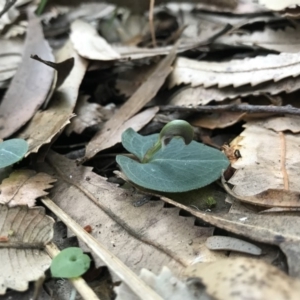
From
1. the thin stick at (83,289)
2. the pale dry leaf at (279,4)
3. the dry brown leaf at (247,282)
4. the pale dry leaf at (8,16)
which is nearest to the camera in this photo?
the dry brown leaf at (247,282)

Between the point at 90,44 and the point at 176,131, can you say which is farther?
the point at 90,44

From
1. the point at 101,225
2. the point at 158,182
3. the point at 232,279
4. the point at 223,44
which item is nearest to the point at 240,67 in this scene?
the point at 223,44

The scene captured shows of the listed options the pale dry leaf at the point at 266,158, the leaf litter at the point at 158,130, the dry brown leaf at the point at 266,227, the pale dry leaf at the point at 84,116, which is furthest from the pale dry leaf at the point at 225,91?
the dry brown leaf at the point at 266,227

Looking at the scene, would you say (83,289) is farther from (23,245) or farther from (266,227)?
(266,227)

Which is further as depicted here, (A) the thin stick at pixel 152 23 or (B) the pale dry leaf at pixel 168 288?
(A) the thin stick at pixel 152 23

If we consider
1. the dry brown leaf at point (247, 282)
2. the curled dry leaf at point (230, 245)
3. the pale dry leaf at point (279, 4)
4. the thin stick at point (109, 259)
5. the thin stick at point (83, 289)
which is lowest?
the thin stick at point (83, 289)

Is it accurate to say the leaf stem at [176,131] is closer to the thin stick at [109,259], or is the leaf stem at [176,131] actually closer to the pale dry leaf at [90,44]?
the thin stick at [109,259]

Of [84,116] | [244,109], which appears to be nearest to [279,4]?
[244,109]

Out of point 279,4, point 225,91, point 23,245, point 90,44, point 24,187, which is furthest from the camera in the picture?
point 90,44
